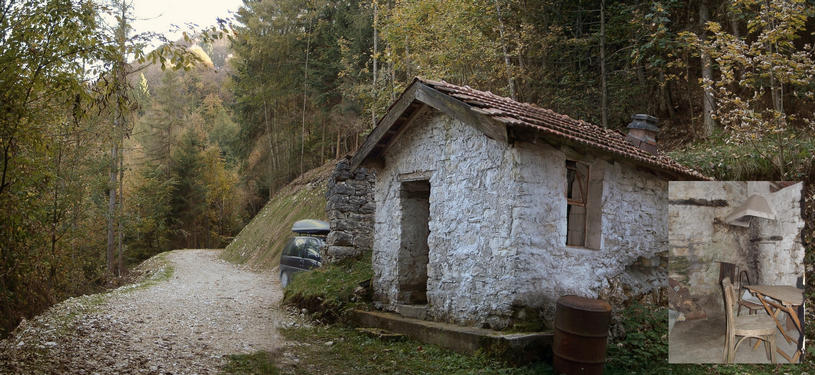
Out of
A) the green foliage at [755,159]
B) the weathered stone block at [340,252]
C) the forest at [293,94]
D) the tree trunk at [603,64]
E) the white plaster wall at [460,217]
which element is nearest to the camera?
the forest at [293,94]

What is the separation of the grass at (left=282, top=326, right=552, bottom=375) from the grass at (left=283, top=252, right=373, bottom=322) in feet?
3.43

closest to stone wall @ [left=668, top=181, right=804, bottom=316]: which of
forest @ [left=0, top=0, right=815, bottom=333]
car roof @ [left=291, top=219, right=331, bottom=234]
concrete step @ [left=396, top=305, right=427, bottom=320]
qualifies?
forest @ [left=0, top=0, right=815, bottom=333]

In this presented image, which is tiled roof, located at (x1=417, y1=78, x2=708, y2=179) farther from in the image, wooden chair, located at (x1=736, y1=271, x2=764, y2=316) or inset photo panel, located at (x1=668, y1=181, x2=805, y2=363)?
wooden chair, located at (x1=736, y1=271, x2=764, y2=316)

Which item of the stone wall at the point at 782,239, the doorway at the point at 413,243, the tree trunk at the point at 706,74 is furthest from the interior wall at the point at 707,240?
the tree trunk at the point at 706,74

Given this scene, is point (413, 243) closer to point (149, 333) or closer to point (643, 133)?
point (149, 333)

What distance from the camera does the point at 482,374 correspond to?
583 centimetres

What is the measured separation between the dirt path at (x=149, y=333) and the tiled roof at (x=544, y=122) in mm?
4438

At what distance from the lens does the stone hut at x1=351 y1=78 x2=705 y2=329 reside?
6781mm

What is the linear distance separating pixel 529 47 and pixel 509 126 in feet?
27.4

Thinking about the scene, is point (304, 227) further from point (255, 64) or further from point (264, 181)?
point (264, 181)

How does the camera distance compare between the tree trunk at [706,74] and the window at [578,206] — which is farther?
the tree trunk at [706,74]

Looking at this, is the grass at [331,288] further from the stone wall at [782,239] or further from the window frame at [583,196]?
the stone wall at [782,239]

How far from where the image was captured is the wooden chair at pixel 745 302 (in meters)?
4.57

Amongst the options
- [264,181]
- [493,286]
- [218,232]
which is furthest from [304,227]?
[218,232]
